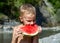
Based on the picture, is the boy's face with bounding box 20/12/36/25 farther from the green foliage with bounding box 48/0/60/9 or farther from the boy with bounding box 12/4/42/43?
the green foliage with bounding box 48/0/60/9

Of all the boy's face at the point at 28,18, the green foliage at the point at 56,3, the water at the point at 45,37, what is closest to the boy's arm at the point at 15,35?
the boy's face at the point at 28,18

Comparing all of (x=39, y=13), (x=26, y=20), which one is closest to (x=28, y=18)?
(x=26, y=20)

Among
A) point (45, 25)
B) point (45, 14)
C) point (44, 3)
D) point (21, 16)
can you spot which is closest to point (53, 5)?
point (44, 3)

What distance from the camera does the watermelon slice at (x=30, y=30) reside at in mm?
2820

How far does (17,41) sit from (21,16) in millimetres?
248

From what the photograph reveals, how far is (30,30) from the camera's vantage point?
9.45 feet

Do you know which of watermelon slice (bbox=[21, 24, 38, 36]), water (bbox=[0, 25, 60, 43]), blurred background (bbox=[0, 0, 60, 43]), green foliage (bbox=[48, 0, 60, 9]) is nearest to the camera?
watermelon slice (bbox=[21, 24, 38, 36])

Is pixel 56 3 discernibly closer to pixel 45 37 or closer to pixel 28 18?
pixel 45 37

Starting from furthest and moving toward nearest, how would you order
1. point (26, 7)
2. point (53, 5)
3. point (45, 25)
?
point (53, 5) → point (45, 25) → point (26, 7)

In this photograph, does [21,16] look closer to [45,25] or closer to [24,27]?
[24,27]

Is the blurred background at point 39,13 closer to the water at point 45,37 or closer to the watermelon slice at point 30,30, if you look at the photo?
the water at point 45,37

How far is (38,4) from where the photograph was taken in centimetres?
3328

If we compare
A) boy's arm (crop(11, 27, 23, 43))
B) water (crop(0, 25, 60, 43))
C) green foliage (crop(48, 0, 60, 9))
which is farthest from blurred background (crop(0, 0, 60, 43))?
boy's arm (crop(11, 27, 23, 43))

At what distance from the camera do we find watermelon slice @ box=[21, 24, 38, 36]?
2.82 metres
